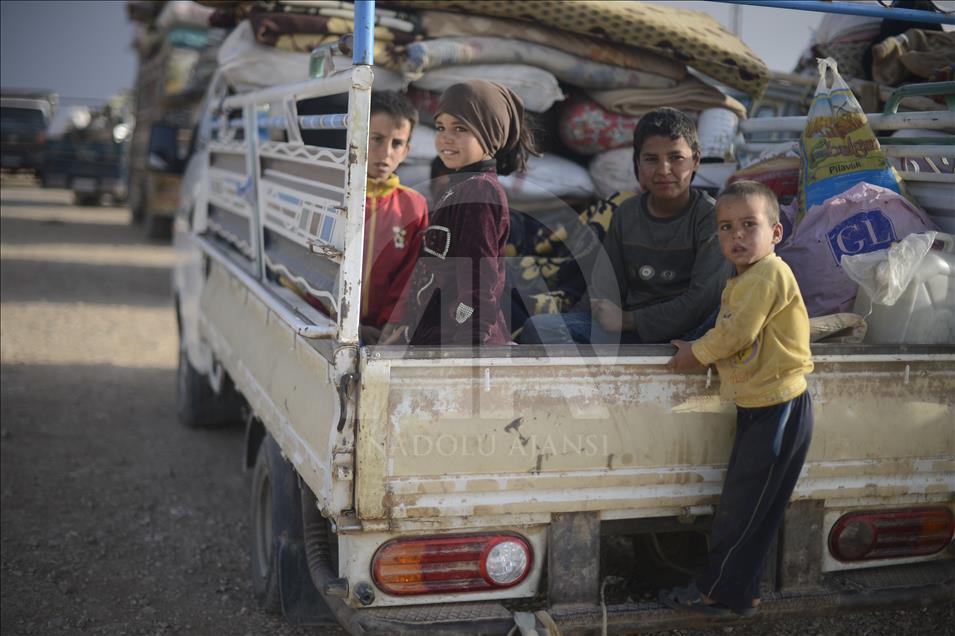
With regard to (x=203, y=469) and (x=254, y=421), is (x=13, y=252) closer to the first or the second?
(x=203, y=469)

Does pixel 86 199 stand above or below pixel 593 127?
below

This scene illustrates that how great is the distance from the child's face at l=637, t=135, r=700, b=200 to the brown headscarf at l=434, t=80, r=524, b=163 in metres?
0.49

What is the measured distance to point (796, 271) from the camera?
2.77 metres

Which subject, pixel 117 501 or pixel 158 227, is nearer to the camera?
pixel 117 501

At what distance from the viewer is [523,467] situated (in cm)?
210

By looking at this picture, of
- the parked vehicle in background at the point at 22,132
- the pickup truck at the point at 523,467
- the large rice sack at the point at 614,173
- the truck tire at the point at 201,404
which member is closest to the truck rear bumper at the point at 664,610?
the pickup truck at the point at 523,467

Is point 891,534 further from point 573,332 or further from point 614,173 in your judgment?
point 614,173

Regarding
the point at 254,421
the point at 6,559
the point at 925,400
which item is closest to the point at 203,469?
the point at 6,559

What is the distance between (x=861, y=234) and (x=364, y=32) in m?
1.60

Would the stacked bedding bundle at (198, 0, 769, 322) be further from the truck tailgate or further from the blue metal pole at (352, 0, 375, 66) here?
the blue metal pole at (352, 0, 375, 66)

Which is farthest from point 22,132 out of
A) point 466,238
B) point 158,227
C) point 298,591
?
point 466,238

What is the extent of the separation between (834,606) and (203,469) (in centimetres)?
320

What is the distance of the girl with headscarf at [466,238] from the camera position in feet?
7.79

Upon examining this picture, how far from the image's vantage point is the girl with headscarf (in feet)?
7.79
